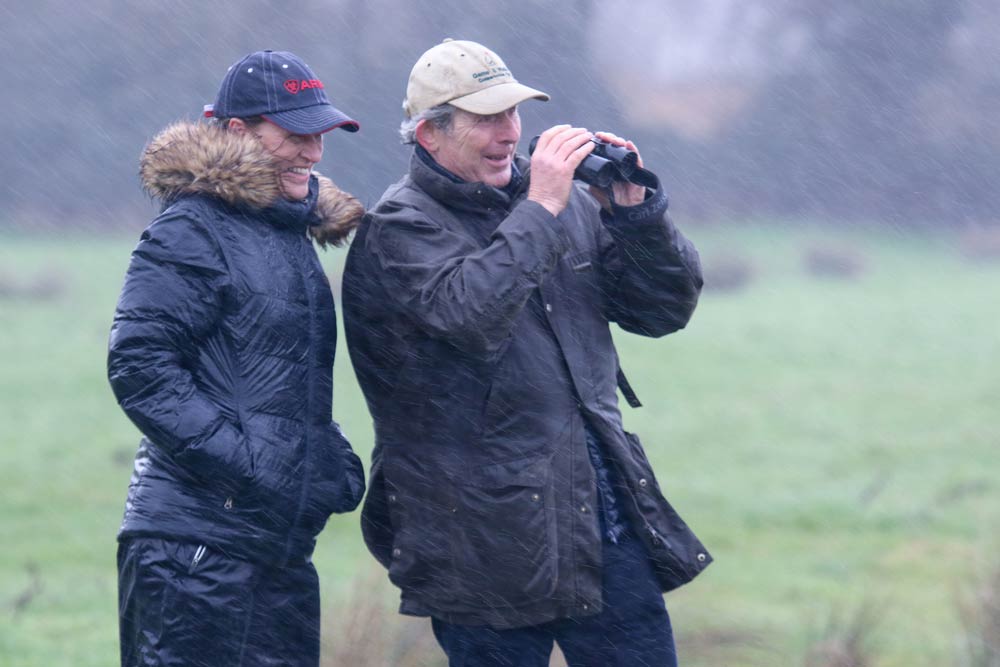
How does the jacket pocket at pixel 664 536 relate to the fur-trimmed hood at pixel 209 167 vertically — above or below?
below

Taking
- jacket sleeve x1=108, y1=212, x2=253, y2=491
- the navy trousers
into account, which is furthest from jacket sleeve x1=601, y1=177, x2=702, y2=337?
jacket sleeve x1=108, y1=212, x2=253, y2=491

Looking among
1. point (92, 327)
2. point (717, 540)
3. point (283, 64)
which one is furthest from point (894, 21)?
point (283, 64)

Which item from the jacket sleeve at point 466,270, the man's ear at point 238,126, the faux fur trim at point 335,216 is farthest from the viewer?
the faux fur trim at point 335,216

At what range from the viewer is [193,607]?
3230 mm

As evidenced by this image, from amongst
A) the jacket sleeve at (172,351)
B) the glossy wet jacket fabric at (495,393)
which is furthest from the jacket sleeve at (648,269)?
the jacket sleeve at (172,351)

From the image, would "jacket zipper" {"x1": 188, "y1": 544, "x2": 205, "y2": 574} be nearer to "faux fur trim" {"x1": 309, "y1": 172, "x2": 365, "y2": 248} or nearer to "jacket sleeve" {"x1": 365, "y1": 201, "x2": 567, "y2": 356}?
"jacket sleeve" {"x1": 365, "y1": 201, "x2": 567, "y2": 356}

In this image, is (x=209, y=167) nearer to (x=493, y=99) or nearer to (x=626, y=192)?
(x=493, y=99)

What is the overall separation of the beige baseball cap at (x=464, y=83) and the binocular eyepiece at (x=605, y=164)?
0.47 feet

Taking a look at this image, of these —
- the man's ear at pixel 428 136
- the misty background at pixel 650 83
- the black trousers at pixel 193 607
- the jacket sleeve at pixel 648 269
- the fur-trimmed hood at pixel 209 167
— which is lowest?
the black trousers at pixel 193 607

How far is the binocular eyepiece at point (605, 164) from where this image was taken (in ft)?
10.9

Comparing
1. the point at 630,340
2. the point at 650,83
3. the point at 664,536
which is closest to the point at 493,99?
the point at 664,536

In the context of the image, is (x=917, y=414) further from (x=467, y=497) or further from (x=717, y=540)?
(x=467, y=497)

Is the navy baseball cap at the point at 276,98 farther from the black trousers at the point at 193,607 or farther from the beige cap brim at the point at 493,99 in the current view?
the black trousers at the point at 193,607

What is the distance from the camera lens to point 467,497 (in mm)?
3244
